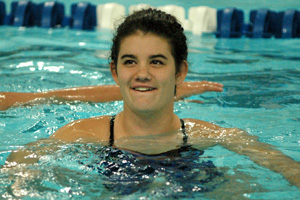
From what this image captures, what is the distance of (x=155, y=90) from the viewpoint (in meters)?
2.38

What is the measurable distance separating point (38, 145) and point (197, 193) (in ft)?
3.48

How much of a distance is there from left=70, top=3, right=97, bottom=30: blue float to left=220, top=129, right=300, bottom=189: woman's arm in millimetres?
7233

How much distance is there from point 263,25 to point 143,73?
667cm

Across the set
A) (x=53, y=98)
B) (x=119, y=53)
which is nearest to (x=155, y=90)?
(x=119, y=53)

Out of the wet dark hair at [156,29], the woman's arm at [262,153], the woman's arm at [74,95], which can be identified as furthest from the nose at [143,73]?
the woman's arm at [74,95]

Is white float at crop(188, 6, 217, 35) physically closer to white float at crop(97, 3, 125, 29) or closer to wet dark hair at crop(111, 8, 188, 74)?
white float at crop(97, 3, 125, 29)

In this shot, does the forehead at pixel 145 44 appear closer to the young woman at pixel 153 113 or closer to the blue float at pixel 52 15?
the young woman at pixel 153 113

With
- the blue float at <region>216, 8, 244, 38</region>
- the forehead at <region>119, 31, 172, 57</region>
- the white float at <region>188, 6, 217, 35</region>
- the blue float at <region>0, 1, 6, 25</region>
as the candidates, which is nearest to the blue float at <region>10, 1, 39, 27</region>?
the blue float at <region>0, 1, 6, 25</region>

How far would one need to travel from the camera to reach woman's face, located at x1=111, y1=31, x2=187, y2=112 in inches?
92.5

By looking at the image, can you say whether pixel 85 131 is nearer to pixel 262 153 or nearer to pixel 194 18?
pixel 262 153

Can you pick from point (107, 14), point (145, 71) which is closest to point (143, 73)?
point (145, 71)

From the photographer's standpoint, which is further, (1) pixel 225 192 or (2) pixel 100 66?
(2) pixel 100 66

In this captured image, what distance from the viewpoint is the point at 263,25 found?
332 inches

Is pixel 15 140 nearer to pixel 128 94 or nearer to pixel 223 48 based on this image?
pixel 128 94
